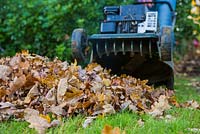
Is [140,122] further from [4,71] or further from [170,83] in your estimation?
[170,83]

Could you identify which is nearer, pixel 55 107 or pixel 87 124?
pixel 87 124

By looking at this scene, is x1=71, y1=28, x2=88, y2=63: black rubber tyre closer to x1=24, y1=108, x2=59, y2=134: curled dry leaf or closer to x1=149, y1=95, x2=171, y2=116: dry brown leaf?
x1=149, y1=95, x2=171, y2=116: dry brown leaf

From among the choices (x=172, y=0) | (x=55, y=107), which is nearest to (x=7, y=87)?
(x=55, y=107)

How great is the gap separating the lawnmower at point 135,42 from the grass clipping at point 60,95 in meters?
0.63

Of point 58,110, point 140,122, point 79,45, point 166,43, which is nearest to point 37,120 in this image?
point 58,110

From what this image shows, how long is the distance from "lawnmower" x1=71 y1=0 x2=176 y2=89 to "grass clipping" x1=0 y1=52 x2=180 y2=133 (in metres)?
0.63

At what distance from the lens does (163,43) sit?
3.52 metres

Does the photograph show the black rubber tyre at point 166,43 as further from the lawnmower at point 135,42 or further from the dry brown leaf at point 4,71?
the dry brown leaf at point 4,71

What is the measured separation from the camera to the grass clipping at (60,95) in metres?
2.49

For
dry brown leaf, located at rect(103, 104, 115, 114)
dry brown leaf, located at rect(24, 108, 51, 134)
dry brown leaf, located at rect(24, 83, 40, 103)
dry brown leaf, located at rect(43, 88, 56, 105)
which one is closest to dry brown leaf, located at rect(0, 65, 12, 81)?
dry brown leaf, located at rect(24, 83, 40, 103)

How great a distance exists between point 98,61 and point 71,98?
5.36ft

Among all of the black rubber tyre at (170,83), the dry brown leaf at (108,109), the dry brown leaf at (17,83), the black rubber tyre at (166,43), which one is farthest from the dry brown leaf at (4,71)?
the black rubber tyre at (170,83)

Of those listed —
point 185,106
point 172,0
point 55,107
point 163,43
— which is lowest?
point 185,106

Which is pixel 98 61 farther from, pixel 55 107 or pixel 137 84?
pixel 55 107
